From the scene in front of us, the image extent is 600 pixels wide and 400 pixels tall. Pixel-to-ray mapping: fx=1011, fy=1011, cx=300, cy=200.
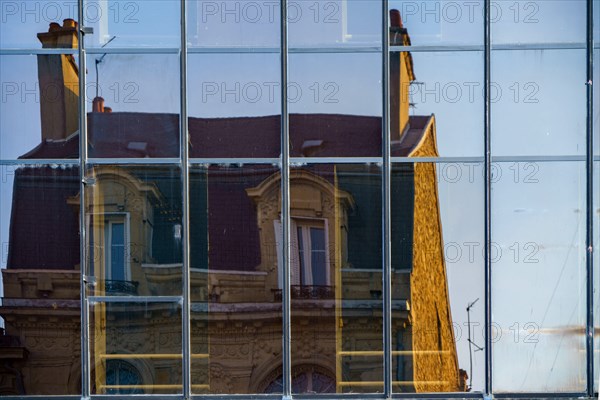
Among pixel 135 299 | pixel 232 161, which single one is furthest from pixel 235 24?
pixel 135 299

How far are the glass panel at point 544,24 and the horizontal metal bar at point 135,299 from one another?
4600 mm

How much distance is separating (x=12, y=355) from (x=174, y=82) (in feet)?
11.7

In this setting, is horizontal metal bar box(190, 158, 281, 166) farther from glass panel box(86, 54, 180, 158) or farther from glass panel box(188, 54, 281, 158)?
glass panel box(86, 54, 180, 158)

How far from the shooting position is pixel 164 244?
1130 cm

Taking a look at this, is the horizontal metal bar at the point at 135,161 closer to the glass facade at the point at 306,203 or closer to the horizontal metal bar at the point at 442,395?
the glass facade at the point at 306,203

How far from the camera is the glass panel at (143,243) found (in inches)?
444

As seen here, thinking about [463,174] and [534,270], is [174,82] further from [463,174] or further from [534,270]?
[534,270]

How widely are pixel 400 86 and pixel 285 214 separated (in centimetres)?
192

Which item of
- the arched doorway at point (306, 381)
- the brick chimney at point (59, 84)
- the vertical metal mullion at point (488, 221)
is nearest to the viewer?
the vertical metal mullion at point (488, 221)

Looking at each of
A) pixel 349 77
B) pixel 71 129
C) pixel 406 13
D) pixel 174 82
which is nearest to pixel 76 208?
pixel 71 129

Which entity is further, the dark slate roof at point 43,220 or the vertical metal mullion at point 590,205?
the dark slate roof at point 43,220

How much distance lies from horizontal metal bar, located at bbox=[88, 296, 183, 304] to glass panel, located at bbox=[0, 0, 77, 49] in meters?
2.87

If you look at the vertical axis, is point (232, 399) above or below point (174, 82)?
below

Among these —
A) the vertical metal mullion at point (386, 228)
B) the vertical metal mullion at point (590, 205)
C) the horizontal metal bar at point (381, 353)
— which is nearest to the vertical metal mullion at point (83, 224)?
the horizontal metal bar at point (381, 353)
